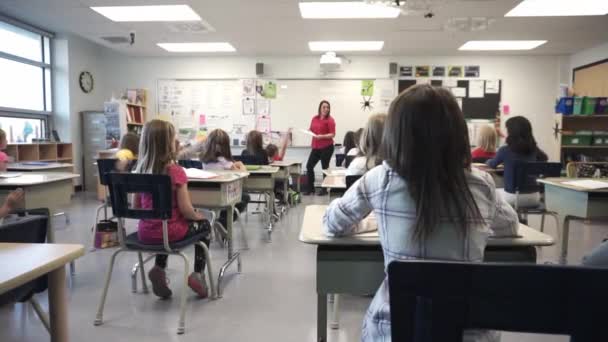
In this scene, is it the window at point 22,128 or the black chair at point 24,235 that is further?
the window at point 22,128

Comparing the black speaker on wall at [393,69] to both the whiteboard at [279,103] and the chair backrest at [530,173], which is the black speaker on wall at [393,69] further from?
the chair backrest at [530,173]

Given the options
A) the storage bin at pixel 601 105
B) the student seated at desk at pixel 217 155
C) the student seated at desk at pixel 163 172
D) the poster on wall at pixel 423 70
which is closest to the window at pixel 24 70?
the student seated at desk at pixel 217 155

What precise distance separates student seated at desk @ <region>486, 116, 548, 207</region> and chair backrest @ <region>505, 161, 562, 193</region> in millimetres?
62

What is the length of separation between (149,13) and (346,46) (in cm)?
326

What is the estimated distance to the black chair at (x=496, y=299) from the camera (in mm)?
616

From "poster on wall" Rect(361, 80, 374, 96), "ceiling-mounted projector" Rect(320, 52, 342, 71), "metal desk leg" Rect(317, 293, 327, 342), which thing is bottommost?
"metal desk leg" Rect(317, 293, 327, 342)

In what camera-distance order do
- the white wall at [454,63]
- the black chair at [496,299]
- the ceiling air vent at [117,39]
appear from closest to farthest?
the black chair at [496,299], the ceiling air vent at [117,39], the white wall at [454,63]

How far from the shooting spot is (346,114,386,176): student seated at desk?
249 cm

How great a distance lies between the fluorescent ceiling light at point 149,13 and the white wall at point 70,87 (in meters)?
1.83

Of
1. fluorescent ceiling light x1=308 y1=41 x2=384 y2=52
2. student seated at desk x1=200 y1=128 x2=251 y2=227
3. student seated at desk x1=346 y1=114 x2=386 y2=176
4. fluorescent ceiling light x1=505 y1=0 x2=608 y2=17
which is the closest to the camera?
student seated at desk x1=346 y1=114 x2=386 y2=176

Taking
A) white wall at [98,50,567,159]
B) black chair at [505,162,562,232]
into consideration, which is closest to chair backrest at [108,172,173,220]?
black chair at [505,162,562,232]

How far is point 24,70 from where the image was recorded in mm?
6539

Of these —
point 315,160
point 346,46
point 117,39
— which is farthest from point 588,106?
point 117,39

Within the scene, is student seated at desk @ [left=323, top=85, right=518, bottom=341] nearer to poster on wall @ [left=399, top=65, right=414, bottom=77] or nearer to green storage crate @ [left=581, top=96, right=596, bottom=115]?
green storage crate @ [left=581, top=96, right=596, bottom=115]
